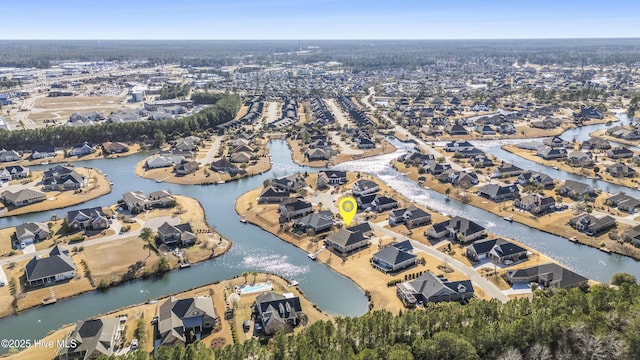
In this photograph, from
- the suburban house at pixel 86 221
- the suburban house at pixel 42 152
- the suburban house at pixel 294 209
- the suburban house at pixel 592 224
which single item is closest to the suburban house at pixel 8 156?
the suburban house at pixel 42 152

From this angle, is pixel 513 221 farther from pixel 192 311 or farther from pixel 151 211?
pixel 151 211

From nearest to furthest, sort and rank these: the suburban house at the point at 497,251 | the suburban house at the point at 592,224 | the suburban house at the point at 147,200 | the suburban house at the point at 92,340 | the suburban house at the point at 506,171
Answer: the suburban house at the point at 92,340
the suburban house at the point at 497,251
the suburban house at the point at 592,224
the suburban house at the point at 147,200
the suburban house at the point at 506,171

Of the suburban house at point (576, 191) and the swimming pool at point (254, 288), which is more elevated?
the suburban house at point (576, 191)

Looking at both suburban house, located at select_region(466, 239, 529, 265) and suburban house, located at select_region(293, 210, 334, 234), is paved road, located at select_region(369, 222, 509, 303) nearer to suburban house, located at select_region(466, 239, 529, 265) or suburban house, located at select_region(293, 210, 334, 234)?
suburban house, located at select_region(466, 239, 529, 265)

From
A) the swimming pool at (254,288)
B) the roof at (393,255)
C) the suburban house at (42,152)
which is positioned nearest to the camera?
the swimming pool at (254,288)

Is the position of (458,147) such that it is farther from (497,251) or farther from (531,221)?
(497,251)

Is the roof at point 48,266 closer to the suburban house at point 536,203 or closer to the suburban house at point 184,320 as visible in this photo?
the suburban house at point 184,320

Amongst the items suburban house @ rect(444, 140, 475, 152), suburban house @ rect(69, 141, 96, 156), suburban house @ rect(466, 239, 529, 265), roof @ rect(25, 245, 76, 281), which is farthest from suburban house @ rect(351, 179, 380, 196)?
suburban house @ rect(69, 141, 96, 156)
